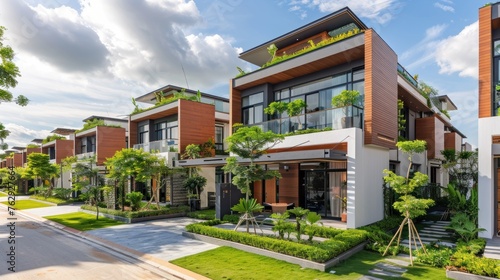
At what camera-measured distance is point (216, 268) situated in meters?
8.70

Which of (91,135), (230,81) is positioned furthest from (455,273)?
(91,135)

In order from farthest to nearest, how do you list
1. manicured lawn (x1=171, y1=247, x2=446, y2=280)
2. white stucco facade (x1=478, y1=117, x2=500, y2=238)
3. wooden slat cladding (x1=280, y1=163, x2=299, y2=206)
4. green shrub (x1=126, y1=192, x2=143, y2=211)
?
green shrub (x1=126, y1=192, x2=143, y2=211) → wooden slat cladding (x1=280, y1=163, x2=299, y2=206) → white stucco facade (x1=478, y1=117, x2=500, y2=238) → manicured lawn (x1=171, y1=247, x2=446, y2=280)

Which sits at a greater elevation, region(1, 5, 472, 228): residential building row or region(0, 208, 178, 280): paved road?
region(1, 5, 472, 228): residential building row

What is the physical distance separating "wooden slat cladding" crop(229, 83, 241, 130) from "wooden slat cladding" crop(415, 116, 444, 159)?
41.4 feet

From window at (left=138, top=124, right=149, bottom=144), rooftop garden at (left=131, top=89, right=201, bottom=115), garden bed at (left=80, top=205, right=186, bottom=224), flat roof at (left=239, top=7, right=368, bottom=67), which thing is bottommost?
garden bed at (left=80, top=205, right=186, bottom=224)

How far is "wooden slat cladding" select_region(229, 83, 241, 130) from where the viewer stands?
1961 cm

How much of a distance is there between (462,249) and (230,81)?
49.7ft

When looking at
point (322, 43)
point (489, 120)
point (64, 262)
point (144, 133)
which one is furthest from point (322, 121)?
point (144, 133)

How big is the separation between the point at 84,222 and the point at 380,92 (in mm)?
17278

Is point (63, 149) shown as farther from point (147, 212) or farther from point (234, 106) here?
point (234, 106)

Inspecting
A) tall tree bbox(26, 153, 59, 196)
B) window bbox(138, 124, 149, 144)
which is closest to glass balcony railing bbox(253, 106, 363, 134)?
window bbox(138, 124, 149, 144)

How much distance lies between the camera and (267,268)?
8.63m

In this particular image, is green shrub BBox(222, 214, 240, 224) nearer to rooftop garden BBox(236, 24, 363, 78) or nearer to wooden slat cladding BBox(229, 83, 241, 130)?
wooden slat cladding BBox(229, 83, 241, 130)

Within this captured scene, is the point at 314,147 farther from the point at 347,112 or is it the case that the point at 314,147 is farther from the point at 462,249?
the point at 462,249
